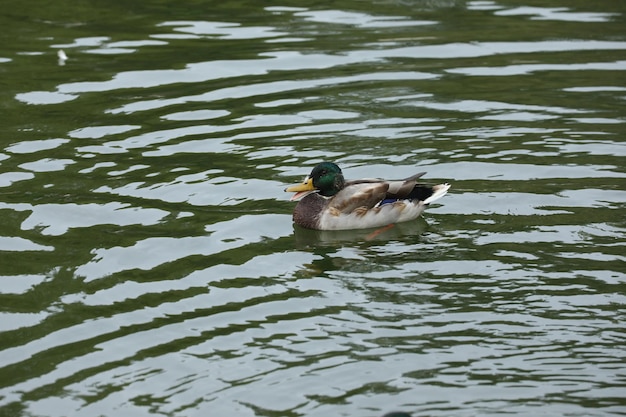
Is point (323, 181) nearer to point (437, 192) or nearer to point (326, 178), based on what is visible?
point (326, 178)

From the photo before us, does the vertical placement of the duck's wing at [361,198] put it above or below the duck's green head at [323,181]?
below

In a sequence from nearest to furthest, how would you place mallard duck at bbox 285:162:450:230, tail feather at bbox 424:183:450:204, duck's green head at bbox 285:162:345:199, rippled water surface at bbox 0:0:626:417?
rippled water surface at bbox 0:0:626:417 < tail feather at bbox 424:183:450:204 < mallard duck at bbox 285:162:450:230 < duck's green head at bbox 285:162:345:199

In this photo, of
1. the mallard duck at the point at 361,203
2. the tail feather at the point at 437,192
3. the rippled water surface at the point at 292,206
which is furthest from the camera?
the mallard duck at the point at 361,203

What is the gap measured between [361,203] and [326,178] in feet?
1.34

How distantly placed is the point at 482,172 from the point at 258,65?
506cm

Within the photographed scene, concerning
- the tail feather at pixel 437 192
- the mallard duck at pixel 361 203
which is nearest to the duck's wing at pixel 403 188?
the mallard duck at pixel 361 203

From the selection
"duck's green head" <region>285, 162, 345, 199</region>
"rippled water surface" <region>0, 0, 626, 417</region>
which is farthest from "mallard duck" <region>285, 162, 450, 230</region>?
"rippled water surface" <region>0, 0, 626, 417</region>

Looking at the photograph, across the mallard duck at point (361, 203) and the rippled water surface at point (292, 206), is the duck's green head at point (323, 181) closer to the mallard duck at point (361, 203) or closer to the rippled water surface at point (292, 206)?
the mallard duck at point (361, 203)

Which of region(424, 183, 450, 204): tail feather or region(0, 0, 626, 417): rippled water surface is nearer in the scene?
region(0, 0, 626, 417): rippled water surface

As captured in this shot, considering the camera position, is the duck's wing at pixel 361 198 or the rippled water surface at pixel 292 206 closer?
the rippled water surface at pixel 292 206

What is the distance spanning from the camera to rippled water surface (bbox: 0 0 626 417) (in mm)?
8336

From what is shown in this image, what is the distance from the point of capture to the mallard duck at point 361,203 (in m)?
11.8

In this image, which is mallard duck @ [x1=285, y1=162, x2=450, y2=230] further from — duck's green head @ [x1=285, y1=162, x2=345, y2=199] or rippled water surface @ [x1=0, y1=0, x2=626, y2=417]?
rippled water surface @ [x1=0, y1=0, x2=626, y2=417]

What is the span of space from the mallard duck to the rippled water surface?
125 mm
